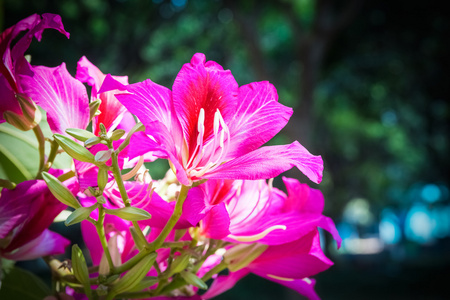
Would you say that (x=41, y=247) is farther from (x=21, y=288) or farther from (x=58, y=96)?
(x=58, y=96)

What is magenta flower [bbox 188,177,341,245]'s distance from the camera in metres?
0.46

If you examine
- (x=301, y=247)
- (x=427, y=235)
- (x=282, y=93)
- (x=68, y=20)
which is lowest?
(x=301, y=247)

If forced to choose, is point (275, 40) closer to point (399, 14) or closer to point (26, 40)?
point (399, 14)

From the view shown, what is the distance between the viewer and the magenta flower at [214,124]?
41 cm

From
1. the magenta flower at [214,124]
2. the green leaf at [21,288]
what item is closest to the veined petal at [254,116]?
the magenta flower at [214,124]

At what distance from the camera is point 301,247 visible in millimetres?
515

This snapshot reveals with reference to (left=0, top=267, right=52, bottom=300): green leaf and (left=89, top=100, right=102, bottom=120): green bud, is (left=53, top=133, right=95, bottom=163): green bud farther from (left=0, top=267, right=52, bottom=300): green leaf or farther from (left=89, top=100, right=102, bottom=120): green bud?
(left=0, top=267, right=52, bottom=300): green leaf

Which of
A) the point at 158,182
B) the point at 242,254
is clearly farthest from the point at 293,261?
the point at 158,182

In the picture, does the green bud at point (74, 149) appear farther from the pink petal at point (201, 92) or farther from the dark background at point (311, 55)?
the dark background at point (311, 55)

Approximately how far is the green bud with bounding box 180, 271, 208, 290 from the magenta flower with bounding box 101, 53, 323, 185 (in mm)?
84

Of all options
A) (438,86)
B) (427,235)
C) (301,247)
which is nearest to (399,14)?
(438,86)

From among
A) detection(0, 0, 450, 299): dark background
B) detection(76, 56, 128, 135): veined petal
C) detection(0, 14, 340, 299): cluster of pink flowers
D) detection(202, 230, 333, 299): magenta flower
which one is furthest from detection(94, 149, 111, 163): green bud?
detection(0, 0, 450, 299): dark background

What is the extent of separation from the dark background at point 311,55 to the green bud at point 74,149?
17.5ft

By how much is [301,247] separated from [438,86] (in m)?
8.70
